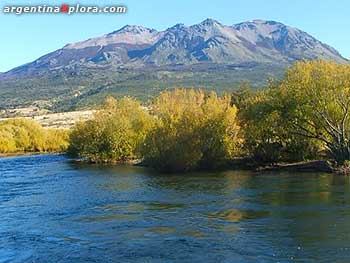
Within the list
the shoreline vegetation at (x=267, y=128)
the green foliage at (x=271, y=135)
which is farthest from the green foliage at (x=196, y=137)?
the green foliage at (x=271, y=135)

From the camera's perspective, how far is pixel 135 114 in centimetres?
9006

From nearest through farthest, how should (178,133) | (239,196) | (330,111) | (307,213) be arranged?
(307,213) < (239,196) < (330,111) < (178,133)

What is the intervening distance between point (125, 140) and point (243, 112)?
78.7 ft

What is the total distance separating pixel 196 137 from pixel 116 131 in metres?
22.7

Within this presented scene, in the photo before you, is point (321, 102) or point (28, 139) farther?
point (28, 139)

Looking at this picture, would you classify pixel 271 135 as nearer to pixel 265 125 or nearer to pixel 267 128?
pixel 267 128

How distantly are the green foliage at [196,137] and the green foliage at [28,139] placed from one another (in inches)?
2345

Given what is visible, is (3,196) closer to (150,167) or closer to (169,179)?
(169,179)

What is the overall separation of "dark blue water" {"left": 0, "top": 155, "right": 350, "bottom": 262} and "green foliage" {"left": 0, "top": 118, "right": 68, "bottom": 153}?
69367mm

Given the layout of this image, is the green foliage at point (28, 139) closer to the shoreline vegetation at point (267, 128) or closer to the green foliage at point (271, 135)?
the shoreline vegetation at point (267, 128)

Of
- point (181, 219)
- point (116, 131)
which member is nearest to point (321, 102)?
point (181, 219)

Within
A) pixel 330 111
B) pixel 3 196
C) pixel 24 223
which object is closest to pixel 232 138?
pixel 330 111

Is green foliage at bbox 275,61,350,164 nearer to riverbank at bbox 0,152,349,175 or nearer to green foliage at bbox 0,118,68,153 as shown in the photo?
riverbank at bbox 0,152,349,175

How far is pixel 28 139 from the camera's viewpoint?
12738 cm
